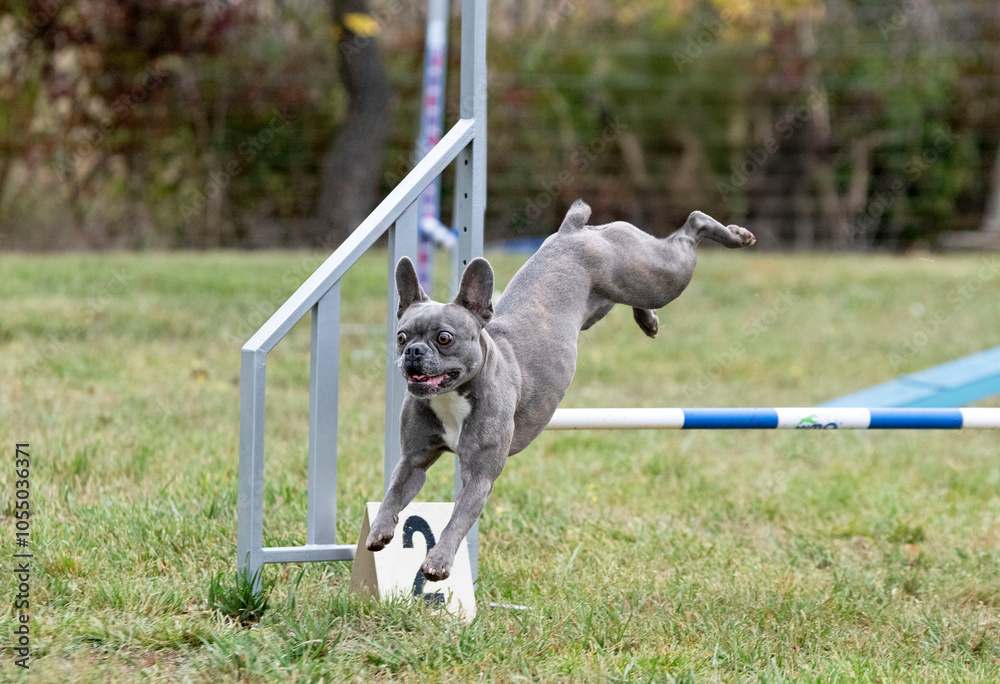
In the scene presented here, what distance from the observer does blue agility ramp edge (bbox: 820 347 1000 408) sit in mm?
4277

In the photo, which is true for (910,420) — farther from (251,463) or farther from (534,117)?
(534,117)

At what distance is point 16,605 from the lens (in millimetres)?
2541

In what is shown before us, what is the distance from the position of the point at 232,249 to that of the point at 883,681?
1109 cm

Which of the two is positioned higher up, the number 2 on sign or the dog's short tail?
the dog's short tail

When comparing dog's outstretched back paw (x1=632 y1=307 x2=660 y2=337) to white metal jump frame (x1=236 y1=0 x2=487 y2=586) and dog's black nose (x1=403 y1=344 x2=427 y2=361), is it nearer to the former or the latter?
white metal jump frame (x1=236 y1=0 x2=487 y2=586)

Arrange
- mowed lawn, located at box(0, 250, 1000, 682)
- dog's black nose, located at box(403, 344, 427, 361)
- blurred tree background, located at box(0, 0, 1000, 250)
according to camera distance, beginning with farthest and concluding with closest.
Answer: blurred tree background, located at box(0, 0, 1000, 250), mowed lawn, located at box(0, 250, 1000, 682), dog's black nose, located at box(403, 344, 427, 361)

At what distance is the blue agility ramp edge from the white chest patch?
246cm

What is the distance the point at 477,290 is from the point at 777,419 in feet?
3.48

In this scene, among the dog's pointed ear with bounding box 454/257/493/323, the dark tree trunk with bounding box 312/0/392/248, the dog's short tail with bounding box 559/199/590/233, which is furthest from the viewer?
the dark tree trunk with bounding box 312/0/392/248

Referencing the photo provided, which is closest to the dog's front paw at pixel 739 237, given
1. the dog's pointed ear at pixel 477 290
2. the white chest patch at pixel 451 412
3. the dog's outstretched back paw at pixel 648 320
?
the dog's outstretched back paw at pixel 648 320

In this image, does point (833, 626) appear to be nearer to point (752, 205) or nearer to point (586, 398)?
point (586, 398)

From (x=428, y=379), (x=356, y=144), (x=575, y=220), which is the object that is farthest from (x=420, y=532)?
(x=356, y=144)

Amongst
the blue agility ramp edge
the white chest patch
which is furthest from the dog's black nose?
the blue agility ramp edge

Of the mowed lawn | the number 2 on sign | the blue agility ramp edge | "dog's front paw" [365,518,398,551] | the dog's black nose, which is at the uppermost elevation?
the dog's black nose
